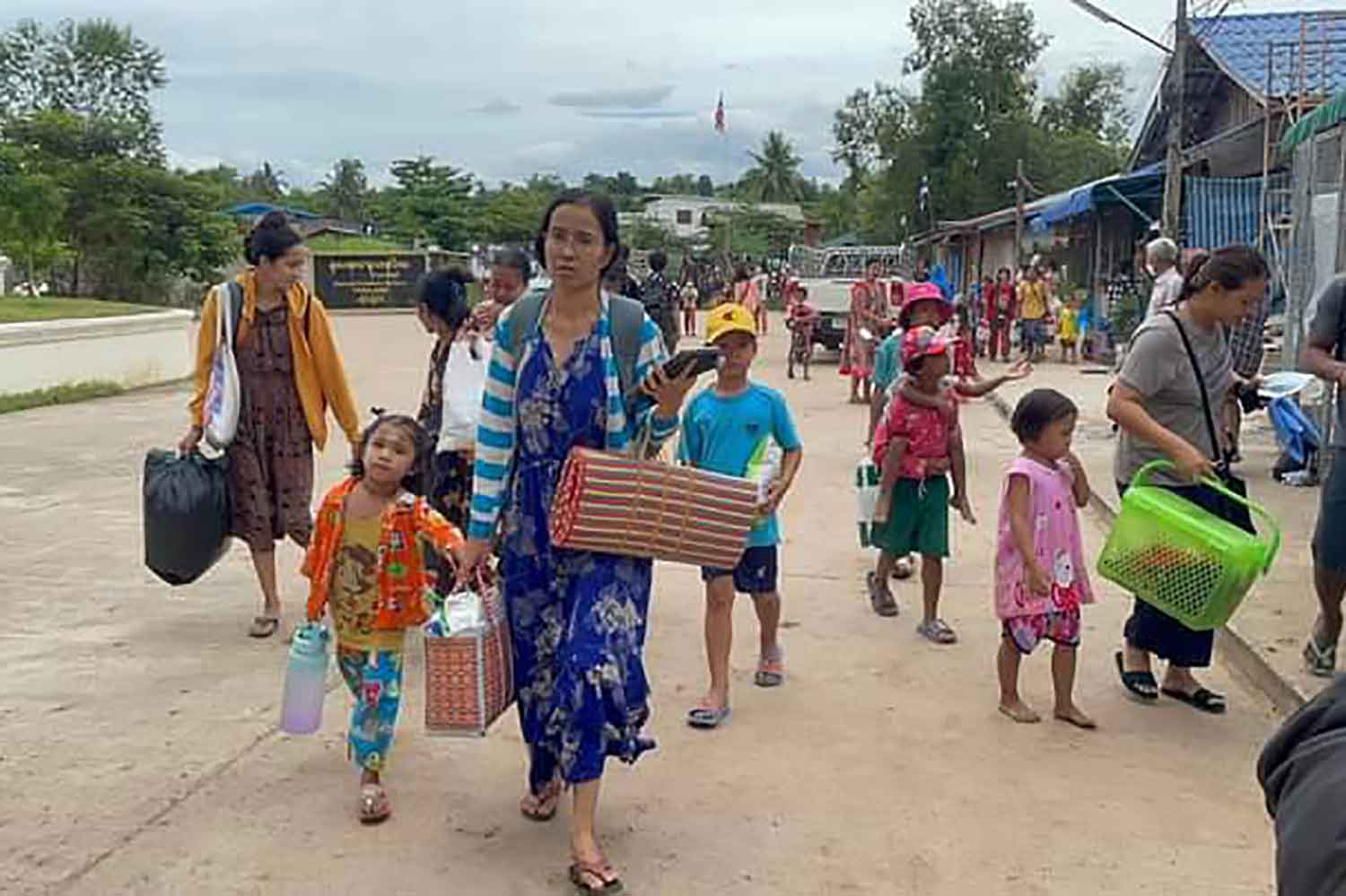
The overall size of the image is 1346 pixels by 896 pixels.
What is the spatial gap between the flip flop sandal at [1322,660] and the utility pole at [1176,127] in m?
11.5

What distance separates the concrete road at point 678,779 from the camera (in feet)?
12.6

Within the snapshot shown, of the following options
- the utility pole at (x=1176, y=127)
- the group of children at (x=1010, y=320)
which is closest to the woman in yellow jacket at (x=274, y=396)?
the utility pole at (x=1176, y=127)

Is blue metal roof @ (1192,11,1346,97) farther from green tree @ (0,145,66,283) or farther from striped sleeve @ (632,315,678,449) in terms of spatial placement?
green tree @ (0,145,66,283)

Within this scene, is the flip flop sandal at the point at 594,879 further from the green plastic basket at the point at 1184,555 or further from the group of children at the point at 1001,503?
the green plastic basket at the point at 1184,555

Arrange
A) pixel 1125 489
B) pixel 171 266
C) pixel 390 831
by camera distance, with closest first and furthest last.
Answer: pixel 390 831 < pixel 1125 489 < pixel 171 266

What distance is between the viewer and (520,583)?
3857 millimetres

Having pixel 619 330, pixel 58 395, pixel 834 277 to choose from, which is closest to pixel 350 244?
pixel 834 277

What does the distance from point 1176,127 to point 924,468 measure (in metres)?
11.7

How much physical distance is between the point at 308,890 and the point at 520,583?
99 cm

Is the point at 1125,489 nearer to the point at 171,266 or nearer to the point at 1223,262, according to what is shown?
the point at 1223,262

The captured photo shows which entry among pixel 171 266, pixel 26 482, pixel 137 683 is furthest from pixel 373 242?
pixel 137 683

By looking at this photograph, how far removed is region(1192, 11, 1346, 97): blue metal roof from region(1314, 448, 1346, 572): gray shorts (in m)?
11.8

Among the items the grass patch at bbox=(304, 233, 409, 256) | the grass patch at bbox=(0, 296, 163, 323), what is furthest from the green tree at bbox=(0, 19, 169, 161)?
the grass patch at bbox=(0, 296, 163, 323)

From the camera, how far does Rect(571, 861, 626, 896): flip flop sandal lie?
3676mm
